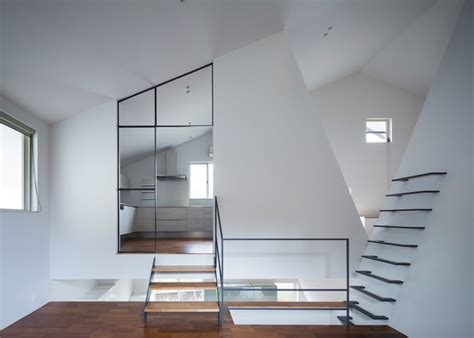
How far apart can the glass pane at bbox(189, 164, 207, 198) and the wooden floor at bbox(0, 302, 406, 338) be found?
5277 millimetres

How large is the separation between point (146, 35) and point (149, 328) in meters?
3.27

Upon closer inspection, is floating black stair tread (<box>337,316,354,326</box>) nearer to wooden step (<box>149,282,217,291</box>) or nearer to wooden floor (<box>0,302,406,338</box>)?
wooden floor (<box>0,302,406,338</box>)

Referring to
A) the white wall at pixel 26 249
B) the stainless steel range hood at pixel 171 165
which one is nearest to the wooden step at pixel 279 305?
the white wall at pixel 26 249

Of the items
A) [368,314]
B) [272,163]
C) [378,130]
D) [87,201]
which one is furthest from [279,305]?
[378,130]

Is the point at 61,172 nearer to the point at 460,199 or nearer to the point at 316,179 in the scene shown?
the point at 316,179

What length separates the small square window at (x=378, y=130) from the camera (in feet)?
30.4

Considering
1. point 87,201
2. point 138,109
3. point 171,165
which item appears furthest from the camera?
point 171,165

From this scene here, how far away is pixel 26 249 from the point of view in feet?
14.7

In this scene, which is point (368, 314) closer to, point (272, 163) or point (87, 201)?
point (272, 163)

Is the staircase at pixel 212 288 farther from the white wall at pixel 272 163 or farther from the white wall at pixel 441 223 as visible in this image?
the white wall at pixel 441 223

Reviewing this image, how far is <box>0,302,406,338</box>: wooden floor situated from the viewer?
3.76 metres

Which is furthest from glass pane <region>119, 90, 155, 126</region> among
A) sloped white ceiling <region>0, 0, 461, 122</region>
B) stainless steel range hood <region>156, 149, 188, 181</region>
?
stainless steel range hood <region>156, 149, 188, 181</region>

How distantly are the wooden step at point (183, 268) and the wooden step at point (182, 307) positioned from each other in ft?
2.10

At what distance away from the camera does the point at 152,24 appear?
4004mm
